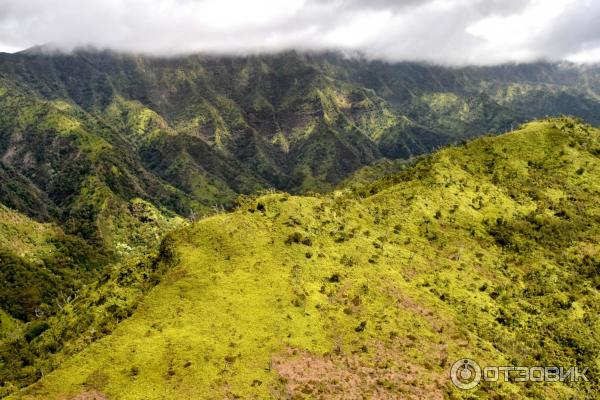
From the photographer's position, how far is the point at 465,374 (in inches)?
3693

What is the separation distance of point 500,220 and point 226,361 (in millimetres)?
95186

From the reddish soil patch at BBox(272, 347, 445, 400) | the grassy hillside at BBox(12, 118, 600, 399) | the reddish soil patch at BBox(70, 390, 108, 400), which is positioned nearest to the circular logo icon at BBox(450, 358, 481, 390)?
the grassy hillside at BBox(12, 118, 600, 399)

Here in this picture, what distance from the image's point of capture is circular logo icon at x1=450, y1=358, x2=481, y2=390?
91.8m

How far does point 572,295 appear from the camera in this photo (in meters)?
125

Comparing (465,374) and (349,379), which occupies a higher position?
(349,379)

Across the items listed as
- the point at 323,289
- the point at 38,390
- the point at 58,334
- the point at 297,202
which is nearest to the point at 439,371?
the point at 323,289

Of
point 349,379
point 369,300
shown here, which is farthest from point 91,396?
point 369,300

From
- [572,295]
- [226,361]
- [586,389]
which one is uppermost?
[226,361]

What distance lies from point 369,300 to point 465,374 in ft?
75.4

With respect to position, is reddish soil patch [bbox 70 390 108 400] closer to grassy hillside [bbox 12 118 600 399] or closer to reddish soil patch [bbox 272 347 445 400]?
grassy hillside [bbox 12 118 600 399]

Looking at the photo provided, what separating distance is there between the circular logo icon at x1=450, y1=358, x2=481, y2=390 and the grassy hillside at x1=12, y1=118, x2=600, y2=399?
163 cm

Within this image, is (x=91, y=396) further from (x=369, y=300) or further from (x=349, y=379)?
(x=369, y=300)

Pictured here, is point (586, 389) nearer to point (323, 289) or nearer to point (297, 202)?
point (323, 289)

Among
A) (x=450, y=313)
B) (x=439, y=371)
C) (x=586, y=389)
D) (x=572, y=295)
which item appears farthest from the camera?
(x=572, y=295)
